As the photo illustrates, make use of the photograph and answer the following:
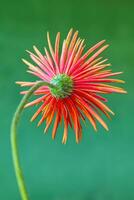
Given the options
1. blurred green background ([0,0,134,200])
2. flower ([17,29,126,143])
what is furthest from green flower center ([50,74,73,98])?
blurred green background ([0,0,134,200])

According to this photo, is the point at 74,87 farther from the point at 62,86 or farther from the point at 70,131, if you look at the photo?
the point at 70,131

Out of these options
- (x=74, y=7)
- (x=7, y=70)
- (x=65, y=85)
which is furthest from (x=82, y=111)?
(x=74, y=7)

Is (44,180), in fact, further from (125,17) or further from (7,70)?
(125,17)

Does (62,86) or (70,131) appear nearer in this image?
(62,86)

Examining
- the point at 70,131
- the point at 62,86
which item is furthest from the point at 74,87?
the point at 70,131

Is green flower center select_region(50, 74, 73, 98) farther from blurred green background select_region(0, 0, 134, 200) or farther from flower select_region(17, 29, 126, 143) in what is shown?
blurred green background select_region(0, 0, 134, 200)
